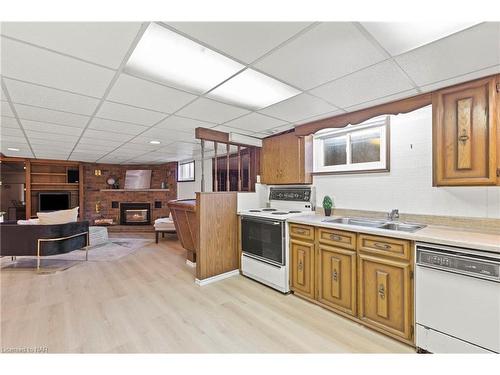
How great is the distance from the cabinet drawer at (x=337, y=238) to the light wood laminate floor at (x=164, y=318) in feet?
2.34

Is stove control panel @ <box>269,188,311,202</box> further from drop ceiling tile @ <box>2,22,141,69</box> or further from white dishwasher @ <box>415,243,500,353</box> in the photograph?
drop ceiling tile @ <box>2,22,141,69</box>

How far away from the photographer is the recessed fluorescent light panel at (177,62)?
136cm

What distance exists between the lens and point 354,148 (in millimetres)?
2873

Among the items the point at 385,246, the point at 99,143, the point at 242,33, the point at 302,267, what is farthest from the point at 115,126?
the point at 385,246

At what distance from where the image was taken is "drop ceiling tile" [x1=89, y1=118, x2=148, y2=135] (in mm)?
2895

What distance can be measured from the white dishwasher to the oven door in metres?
1.38

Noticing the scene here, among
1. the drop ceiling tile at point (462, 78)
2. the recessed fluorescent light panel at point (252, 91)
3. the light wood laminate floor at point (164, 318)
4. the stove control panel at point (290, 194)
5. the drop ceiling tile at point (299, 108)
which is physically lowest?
the light wood laminate floor at point (164, 318)

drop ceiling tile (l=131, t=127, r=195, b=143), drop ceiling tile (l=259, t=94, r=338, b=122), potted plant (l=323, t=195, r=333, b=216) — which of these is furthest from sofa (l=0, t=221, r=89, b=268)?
potted plant (l=323, t=195, r=333, b=216)

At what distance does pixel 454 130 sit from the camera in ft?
6.09

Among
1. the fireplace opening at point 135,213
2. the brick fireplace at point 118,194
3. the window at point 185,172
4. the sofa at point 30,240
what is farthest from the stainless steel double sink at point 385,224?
the fireplace opening at point 135,213

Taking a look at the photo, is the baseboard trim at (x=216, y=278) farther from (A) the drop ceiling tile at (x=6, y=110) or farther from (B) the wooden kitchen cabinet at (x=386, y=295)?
(A) the drop ceiling tile at (x=6, y=110)

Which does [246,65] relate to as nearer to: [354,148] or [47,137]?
[354,148]

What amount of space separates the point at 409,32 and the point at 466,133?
42.5 inches

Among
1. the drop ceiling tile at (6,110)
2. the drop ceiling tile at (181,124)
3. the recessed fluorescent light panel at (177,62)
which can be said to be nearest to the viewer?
the recessed fluorescent light panel at (177,62)
